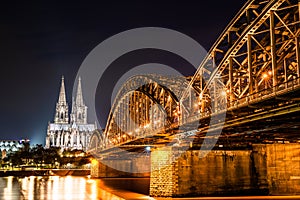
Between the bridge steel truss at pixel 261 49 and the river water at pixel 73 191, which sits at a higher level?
the bridge steel truss at pixel 261 49

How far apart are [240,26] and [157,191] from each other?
67.4 feet

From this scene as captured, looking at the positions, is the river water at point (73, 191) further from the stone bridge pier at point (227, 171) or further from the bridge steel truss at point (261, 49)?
the bridge steel truss at point (261, 49)

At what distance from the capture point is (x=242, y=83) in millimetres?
52125

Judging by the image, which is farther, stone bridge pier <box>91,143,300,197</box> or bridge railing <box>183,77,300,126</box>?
stone bridge pier <box>91,143,300,197</box>

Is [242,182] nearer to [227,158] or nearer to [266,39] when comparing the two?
[227,158]

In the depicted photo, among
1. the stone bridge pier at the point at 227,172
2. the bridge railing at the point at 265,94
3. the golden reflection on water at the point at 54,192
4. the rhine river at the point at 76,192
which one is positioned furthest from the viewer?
the golden reflection on water at the point at 54,192

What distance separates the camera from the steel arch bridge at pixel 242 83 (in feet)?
101

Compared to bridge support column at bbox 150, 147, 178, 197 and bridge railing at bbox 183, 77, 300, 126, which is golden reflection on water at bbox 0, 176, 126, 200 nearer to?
bridge support column at bbox 150, 147, 178, 197

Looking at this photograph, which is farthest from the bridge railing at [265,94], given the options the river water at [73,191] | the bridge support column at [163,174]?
the river water at [73,191]

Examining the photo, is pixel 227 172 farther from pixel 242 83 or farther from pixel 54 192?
pixel 54 192

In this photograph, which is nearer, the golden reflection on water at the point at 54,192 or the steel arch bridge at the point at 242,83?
the steel arch bridge at the point at 242,83

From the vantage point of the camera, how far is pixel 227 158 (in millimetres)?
→ 51156

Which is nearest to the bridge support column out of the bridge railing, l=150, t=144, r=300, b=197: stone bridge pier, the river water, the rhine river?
l=150, t=144, r=300, b=197: stone bridge pier

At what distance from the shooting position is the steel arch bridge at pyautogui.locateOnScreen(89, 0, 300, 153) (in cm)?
3088
